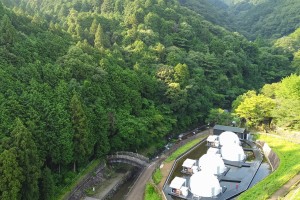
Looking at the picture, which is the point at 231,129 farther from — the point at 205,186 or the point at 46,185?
the point at 46,185

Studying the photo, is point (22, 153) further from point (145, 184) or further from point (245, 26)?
point (245, 26)

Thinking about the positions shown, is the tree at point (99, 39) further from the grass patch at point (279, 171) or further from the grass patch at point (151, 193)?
the grass patch at point (279, 171)

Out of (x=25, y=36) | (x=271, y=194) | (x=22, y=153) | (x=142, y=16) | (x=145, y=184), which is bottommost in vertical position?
(x=145, y=184)

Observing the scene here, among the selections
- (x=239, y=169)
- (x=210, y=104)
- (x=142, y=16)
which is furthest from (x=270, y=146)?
(x=142, y=16)

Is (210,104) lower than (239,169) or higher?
higher

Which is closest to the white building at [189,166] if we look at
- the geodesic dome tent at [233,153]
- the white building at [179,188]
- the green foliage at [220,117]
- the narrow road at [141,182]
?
the narrow road at [141,182]

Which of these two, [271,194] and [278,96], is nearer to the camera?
[271,194]

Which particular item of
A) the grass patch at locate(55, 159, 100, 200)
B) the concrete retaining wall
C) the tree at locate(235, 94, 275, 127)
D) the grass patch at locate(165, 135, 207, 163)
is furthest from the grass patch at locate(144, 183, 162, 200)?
the tree at locate(235, 94, 275, 127)
